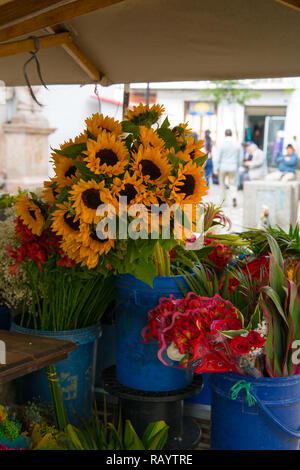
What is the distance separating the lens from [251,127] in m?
17.9

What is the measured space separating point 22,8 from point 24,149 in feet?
21.4

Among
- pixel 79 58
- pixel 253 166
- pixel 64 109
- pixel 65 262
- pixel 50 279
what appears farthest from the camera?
pixel 253 166

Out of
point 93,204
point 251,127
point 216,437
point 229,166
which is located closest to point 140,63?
point 93,204

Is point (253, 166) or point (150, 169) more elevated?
point (253, 166)

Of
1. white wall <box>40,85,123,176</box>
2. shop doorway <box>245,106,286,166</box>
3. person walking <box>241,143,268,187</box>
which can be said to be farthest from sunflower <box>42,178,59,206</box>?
shop doorway <box>245,106,286,166</box>

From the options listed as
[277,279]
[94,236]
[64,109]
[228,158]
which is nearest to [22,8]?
[94,236]

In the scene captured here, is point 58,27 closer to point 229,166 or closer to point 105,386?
point 105,386

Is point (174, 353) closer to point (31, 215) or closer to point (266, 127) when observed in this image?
point (31, 215)

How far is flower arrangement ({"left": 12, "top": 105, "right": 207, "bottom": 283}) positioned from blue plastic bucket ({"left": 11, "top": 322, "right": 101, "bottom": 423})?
0.49 m

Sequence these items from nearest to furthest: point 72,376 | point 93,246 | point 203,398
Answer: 1. point 93,246
2. point 72,376
3. point 203,398

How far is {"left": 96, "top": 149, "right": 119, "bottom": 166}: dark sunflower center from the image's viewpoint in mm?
1561

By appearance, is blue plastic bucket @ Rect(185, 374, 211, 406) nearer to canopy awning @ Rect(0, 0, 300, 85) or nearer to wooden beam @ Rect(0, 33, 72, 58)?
canopy awning @ Rect(0, 0, 300, 85)

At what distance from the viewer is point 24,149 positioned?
26.7 ft

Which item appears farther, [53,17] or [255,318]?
[53,17]
